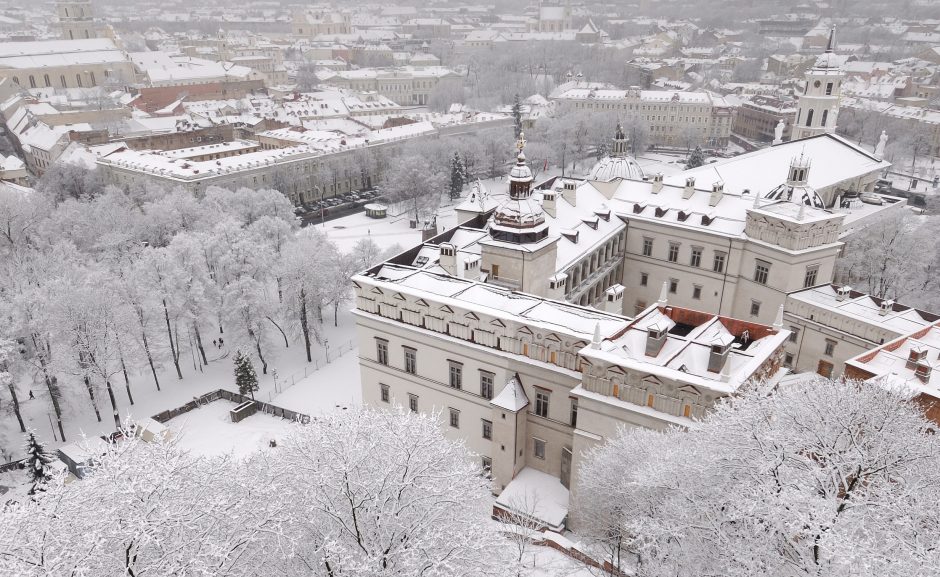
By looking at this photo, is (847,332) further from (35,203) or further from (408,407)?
(35,203)

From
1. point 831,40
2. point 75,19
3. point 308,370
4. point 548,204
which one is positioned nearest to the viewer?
point 548,204

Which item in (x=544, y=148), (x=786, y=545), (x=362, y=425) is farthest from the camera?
(x=544, y=148)

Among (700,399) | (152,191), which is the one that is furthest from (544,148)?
(700,399)

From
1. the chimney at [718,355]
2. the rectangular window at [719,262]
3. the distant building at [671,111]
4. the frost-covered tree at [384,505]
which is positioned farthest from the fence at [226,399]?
the distant building at [671,111]

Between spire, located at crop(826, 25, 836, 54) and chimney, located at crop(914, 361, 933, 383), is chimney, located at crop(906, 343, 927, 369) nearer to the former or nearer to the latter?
chimney, located at crop(914, 361, 933, 383)

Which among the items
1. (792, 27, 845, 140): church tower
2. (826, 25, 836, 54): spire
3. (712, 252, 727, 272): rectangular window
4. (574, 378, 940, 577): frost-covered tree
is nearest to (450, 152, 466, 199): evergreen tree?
(792, 27, 845, 140): church tower

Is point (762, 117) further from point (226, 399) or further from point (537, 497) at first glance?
point (537, 497)

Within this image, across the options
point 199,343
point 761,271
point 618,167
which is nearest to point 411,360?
point 199,343
